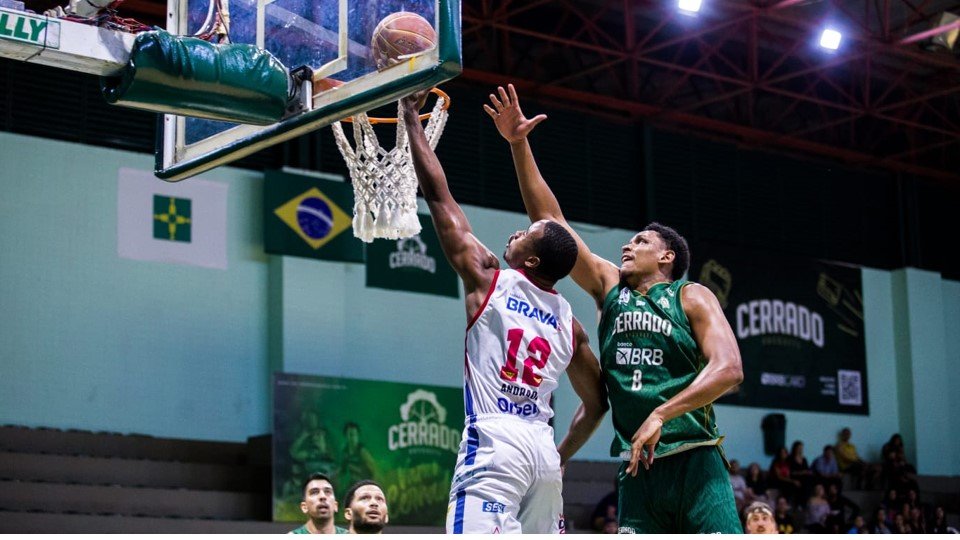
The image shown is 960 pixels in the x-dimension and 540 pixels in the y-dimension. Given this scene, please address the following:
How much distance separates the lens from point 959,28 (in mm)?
18938

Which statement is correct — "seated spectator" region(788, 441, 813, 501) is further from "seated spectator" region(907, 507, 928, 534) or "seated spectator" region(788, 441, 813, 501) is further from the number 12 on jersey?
the number 12 on jersey

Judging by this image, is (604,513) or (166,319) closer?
(166,319)

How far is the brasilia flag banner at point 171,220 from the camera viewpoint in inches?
647

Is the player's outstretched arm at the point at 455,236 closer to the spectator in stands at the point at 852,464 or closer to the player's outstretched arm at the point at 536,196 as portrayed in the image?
the player's outstretched arm at the point at 536,196

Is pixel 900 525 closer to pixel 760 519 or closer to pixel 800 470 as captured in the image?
pixel 800 470

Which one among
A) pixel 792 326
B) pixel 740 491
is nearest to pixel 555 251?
pixel 740 491

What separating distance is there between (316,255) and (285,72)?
10.7 m

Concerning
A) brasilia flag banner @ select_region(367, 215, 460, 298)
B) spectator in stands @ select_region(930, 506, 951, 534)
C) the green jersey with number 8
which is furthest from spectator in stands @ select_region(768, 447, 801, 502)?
the green jersey with number 8

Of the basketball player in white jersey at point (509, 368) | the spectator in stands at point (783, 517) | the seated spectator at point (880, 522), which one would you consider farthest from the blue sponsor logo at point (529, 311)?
the seated spectator at point (880, 522)

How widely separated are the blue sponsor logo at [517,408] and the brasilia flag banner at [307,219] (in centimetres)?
1176

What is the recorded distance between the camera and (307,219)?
17.4 meters

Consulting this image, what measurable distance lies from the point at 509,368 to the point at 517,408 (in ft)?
0.55

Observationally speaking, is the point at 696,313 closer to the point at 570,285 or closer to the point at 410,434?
the point at 410,434

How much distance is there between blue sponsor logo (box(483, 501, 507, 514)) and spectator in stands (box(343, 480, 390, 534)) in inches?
121
